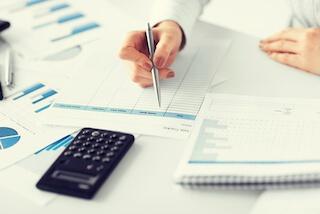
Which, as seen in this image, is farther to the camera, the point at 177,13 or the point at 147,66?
the point at 177,13

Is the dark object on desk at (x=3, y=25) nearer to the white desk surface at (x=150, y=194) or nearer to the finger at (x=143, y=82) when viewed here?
the finger at (x=143, y=82)

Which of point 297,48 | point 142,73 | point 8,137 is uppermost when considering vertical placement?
point 297,48

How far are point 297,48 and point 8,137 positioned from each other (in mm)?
502

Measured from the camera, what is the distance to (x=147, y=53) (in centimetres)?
88

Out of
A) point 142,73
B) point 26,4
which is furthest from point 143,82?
point 26,4

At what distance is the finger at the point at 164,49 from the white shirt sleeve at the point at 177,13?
0.08 meters

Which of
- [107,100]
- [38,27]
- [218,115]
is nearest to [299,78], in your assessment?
[218,115]

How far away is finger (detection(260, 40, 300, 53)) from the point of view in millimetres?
886

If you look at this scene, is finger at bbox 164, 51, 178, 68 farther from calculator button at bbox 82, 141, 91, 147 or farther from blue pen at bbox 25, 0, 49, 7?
blue pen at bbox 25, 0, 49, 7

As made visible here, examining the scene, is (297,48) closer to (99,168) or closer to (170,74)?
(170,74)

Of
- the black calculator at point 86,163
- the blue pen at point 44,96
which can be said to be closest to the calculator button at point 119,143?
the black calculator at point 86,163

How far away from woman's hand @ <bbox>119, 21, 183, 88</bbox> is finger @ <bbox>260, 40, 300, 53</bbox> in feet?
0.53

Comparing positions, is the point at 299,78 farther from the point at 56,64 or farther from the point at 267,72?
the point at 56,64

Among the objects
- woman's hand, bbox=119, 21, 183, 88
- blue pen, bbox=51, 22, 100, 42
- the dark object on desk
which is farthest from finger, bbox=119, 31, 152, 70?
the dark object on desk
